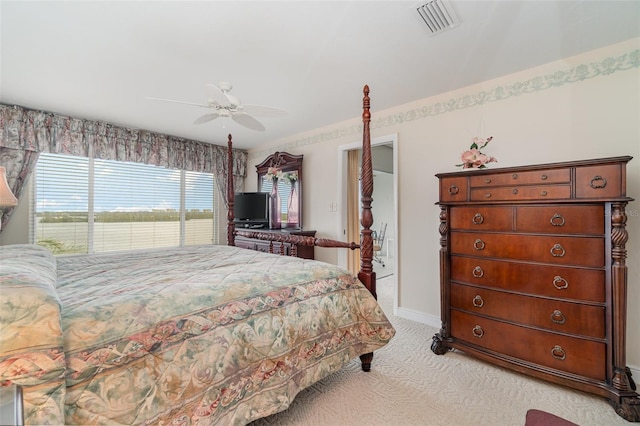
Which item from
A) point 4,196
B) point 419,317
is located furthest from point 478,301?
point 4,196

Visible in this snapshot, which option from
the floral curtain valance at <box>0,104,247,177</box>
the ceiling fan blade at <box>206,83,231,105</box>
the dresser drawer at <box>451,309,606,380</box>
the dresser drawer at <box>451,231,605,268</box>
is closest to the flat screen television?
the floral curtain valance at <box>0,104,247,177</box>

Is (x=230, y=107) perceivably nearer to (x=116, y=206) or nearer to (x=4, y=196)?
(x=4, y=196)

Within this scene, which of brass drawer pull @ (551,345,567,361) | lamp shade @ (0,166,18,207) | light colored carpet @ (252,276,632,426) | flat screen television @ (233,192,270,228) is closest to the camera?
light colored carpet @ (252,276,632,426)

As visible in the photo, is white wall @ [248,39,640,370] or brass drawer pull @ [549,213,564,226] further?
white wall @ [248,39,640,370]

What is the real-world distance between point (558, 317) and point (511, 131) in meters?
1.65

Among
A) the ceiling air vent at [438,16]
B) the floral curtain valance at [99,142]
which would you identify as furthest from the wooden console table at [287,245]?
the ceiling air vent at [438,16]

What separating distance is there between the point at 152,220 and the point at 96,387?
4128mm

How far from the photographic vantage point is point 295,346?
1.61 metres

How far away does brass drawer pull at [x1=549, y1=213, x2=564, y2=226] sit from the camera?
1.89 metres

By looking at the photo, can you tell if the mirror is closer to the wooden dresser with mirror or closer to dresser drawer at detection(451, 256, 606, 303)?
the wooden dresser with mirror

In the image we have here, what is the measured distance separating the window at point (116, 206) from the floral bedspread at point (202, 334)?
237cm

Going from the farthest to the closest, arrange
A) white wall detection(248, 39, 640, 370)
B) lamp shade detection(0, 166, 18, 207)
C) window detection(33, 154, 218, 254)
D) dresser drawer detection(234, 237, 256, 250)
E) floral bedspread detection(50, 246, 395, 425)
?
dresser drawer detection(234, 237, 256, 250)
window detection(33, 154, 218, 254)
lamp shade detection(0, 166, 18, 207)
white wall detection(248, 39, 640, 370)
floral bedspread detection(50, 246, 395, 425)

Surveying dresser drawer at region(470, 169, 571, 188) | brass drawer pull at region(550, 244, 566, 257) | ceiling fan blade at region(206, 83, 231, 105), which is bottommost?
brass drawer pull at region(550, 244, 566, 257)

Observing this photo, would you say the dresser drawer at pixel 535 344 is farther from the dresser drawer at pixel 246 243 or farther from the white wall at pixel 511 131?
the dresser drawer at pixel 246 243
